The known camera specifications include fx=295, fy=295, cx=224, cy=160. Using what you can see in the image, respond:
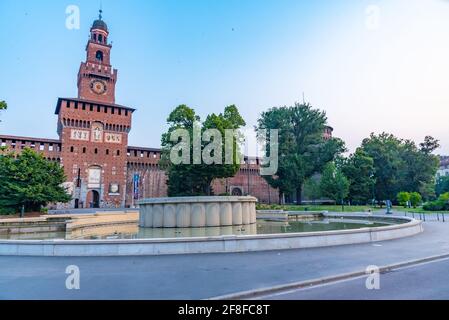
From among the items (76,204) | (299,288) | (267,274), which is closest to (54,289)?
(267,274)

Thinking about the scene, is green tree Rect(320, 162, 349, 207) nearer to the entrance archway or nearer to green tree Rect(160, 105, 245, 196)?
green tree Rect(160, 105, 245, 196)

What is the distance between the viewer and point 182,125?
40312 mm

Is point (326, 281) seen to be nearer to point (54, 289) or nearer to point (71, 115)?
point (54, 289)

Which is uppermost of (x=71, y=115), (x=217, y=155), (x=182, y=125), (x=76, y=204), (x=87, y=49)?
(x=87, y=49)

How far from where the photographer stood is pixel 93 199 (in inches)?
2029

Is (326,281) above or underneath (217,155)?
underneath

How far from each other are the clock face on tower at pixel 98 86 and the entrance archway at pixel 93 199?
18.9 m

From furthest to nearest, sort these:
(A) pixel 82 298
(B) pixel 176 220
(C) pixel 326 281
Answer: (B) pixel 176 220 → (C) pixel 326 281 → (A) pixel 82 298

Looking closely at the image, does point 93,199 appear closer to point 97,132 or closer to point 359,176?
point 97,132

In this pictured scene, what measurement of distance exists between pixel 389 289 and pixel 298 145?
44.1m

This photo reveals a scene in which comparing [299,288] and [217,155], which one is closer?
[299,288]

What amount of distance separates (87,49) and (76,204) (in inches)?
1197

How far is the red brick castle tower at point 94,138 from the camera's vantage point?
49031 millimetres
